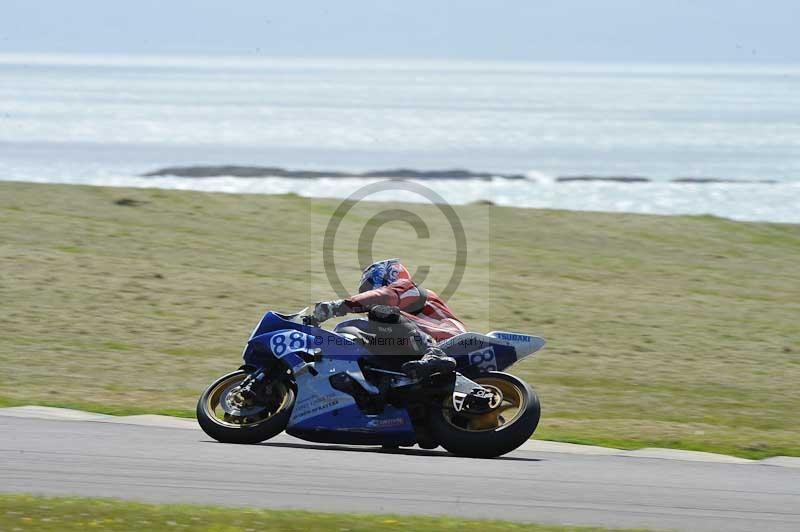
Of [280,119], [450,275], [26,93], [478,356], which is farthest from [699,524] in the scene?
[26,93]

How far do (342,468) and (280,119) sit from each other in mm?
88222

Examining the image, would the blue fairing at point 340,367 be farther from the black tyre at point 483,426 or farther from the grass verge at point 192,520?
the grass verge at point 192,520

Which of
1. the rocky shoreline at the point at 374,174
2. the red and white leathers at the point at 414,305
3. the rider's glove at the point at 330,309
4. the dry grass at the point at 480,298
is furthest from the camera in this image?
the rocky shoreline at the point at 374,174

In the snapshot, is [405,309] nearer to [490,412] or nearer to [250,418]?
[490,412]

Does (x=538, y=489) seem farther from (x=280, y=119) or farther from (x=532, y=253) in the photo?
(x=280, y=119)

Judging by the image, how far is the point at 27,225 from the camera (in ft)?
95.8

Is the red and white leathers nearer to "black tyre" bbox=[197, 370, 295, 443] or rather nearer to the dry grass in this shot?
"black tyre" bbox=[197, 370, 295, 443]

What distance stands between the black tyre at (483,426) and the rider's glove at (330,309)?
130cm

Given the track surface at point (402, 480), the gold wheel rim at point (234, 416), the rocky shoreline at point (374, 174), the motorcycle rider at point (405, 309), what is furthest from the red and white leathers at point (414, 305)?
the rocky shoreline at point (374, 174)

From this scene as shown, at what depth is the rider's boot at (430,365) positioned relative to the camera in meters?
11.5

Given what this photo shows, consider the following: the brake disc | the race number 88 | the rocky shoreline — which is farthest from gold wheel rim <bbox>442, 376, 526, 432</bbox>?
the rocky shoreline

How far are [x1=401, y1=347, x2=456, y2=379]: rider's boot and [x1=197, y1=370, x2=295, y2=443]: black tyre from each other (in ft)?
4.08

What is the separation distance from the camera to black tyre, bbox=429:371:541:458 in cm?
1155

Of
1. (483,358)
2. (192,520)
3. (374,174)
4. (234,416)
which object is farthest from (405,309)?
(374,174)
